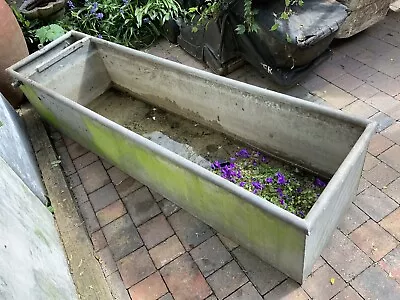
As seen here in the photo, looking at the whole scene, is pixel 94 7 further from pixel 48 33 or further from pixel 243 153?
pixel 243 153

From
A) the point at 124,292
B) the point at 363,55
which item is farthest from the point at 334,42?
the point at 124,292

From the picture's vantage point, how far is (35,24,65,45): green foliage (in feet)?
14.3

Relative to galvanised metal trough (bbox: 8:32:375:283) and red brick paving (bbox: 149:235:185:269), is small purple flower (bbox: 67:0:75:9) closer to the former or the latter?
galvanised metal trough (bbox: 8:32:375:283)

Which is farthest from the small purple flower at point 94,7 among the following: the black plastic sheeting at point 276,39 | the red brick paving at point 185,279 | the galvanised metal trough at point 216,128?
the red brick paving at point 185,279

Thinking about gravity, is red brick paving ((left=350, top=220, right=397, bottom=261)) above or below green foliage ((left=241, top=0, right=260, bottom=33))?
below

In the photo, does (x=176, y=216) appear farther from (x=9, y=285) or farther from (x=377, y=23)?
(x=377, y=23)

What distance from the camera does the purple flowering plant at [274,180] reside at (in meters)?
2.76

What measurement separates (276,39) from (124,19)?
2.09 meters

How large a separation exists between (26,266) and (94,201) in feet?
3.80

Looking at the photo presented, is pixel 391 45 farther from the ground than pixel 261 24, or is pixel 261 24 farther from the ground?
pixel 261 24

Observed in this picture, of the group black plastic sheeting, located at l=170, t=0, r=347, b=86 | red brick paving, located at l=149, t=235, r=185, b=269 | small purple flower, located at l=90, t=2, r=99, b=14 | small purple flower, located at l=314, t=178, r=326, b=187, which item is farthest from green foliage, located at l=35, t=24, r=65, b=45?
small purple flower, located at l=314, t=178, r=326, b=187

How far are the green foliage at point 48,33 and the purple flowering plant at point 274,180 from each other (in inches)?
99.1

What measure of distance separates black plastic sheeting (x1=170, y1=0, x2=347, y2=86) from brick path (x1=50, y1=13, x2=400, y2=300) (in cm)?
31

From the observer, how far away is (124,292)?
260 centimetres
